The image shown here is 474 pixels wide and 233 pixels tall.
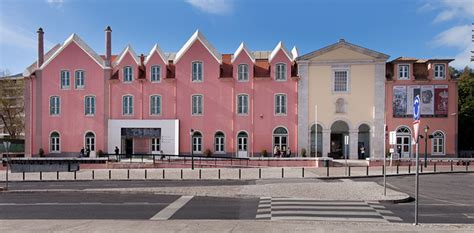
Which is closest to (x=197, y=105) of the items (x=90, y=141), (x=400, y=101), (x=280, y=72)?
(x=280, y=72)

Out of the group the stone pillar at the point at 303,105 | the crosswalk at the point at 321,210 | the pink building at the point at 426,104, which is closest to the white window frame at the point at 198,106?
the stone pillar at the point at 303,105

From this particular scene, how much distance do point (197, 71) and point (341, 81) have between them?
1536 cm

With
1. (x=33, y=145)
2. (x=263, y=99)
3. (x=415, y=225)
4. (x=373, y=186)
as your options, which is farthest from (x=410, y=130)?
(x=33, y=145)

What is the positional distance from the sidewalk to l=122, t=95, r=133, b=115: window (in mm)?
34328

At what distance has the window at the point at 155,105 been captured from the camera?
44.8m

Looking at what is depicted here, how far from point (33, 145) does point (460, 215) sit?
4454 centimetres

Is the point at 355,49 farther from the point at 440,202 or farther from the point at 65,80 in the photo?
the point at 65,80

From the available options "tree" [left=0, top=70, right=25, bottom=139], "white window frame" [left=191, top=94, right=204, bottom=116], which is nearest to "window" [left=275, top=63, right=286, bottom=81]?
"white window frame" [left=191, top=94, right=204, bottom=116]

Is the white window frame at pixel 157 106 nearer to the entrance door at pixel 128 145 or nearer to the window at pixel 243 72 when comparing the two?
the entrance door at pixel 128 145

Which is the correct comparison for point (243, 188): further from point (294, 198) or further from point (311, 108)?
point (311, 108)

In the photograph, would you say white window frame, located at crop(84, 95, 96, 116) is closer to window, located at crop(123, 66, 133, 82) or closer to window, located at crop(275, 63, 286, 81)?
window, located at crop(123, 66, 133, 82)

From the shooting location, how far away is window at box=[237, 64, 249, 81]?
4378cm

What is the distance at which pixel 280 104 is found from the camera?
43.2 meters

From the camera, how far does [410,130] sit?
41656 millimetres
